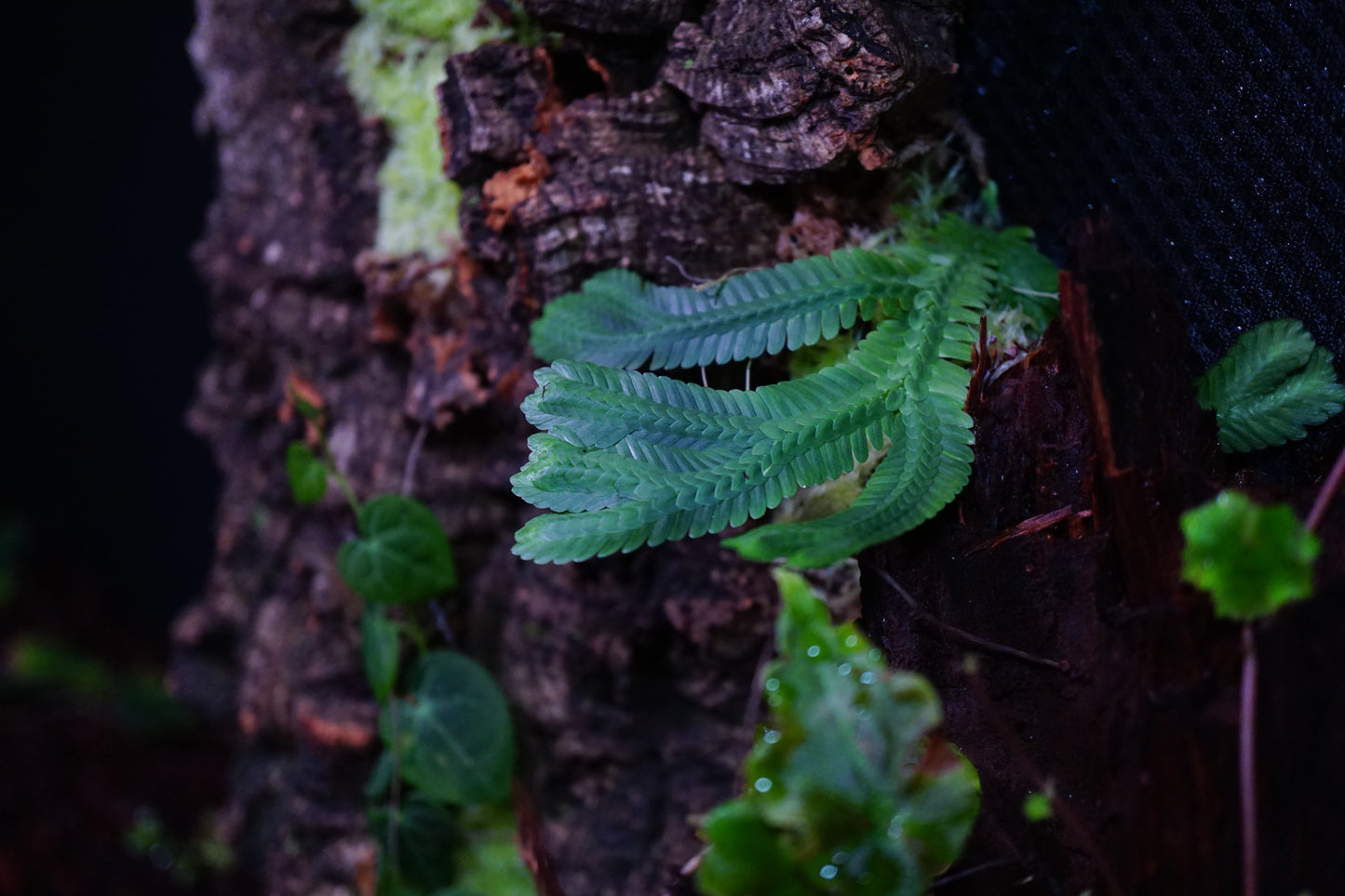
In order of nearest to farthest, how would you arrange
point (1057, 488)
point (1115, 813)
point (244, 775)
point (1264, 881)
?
point (1264, 881) < point (1115, 813) < point (1057, 488) < point (244, 775)

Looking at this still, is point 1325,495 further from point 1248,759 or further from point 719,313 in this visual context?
point 719,313

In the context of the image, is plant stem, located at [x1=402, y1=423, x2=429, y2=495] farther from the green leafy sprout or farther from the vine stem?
the vine stem

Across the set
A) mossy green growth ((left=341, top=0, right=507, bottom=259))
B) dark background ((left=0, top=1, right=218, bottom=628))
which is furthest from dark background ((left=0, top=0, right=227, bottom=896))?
mossy green growth ((left=341, top=0, right=507, bottom=259))

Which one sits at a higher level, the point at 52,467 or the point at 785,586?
the point at 785,586

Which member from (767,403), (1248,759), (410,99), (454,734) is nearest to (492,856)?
(454,734)

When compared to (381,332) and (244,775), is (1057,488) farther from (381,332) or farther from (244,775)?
(244,775)

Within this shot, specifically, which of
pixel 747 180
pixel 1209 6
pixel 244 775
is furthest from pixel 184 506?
pixel 1209 6
